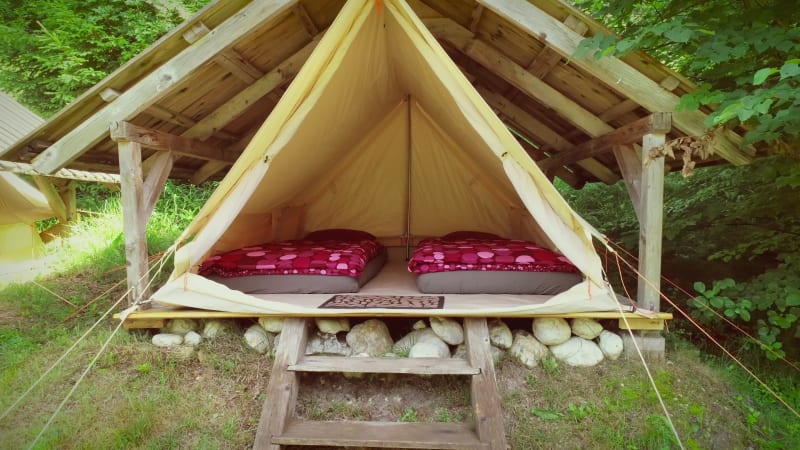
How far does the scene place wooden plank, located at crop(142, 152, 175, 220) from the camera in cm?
282

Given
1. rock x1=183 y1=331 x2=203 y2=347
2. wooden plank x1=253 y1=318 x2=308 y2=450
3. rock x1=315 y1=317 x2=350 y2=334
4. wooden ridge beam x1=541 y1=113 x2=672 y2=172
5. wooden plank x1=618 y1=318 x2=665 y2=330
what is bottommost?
wooden plank x1=253 y1=318 x2=308 y2=450

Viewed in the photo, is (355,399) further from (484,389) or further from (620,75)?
(620,75)

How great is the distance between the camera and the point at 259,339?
263 cm

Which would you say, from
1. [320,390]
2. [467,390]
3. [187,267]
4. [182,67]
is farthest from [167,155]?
[467,390]

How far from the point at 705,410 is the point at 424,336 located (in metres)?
1.46

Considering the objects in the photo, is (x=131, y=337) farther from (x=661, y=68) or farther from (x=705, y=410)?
(x=661, y=68)

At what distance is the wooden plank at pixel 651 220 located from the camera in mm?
2559

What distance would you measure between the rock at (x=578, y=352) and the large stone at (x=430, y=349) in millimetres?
649

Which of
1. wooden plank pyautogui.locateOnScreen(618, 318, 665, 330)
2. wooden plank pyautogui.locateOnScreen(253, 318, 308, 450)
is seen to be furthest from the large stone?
wooden plank pyautogui.locateOnScreen(618, 318, 665, 330)

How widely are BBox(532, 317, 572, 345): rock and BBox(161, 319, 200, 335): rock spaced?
6.97ft

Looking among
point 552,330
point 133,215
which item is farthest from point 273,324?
point 552,330

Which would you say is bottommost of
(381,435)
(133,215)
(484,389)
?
(381,435)

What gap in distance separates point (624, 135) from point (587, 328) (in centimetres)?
127

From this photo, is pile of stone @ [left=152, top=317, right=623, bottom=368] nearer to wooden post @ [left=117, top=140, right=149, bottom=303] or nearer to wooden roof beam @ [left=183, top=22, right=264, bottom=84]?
wooden post @ [left=117, top=140, right=149, bottom=303]
